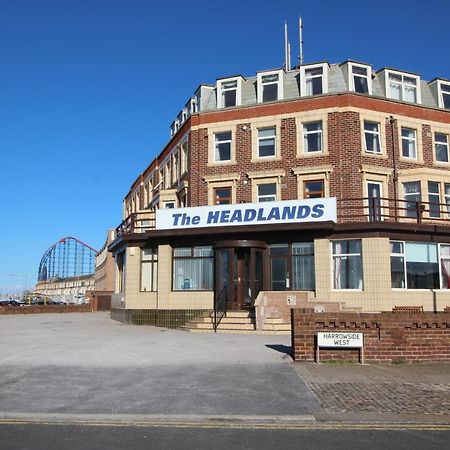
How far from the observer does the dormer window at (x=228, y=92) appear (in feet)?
94.5

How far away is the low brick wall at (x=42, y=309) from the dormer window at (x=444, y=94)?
32.8 m

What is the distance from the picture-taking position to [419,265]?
22.8m

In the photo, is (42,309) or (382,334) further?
(42,309)

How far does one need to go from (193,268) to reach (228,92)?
1091 cm

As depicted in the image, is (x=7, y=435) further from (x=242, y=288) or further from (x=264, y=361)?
(x=242, y=288)

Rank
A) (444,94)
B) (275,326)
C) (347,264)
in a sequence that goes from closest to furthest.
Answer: (275,326) → (347,264) → (444,94)

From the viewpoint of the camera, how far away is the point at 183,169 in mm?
30594

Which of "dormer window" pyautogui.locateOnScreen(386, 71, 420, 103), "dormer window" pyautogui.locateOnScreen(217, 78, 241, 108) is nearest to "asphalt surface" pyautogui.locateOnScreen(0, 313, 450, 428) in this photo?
"dormer window" pyautogui.locateOnScreen(217, 78, 241, 108)

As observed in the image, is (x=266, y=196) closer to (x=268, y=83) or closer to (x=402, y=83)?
(x=268, y=83)

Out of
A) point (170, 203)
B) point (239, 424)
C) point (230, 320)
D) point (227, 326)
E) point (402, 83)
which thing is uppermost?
point (402, 83)

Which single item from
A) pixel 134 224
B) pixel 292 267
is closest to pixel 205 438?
pixel 292 267

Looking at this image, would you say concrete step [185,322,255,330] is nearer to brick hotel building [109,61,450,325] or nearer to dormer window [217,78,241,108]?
brick hotel building [109,61,450,325]

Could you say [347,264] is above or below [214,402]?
above

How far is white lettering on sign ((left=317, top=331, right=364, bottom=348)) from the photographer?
1234 cm
